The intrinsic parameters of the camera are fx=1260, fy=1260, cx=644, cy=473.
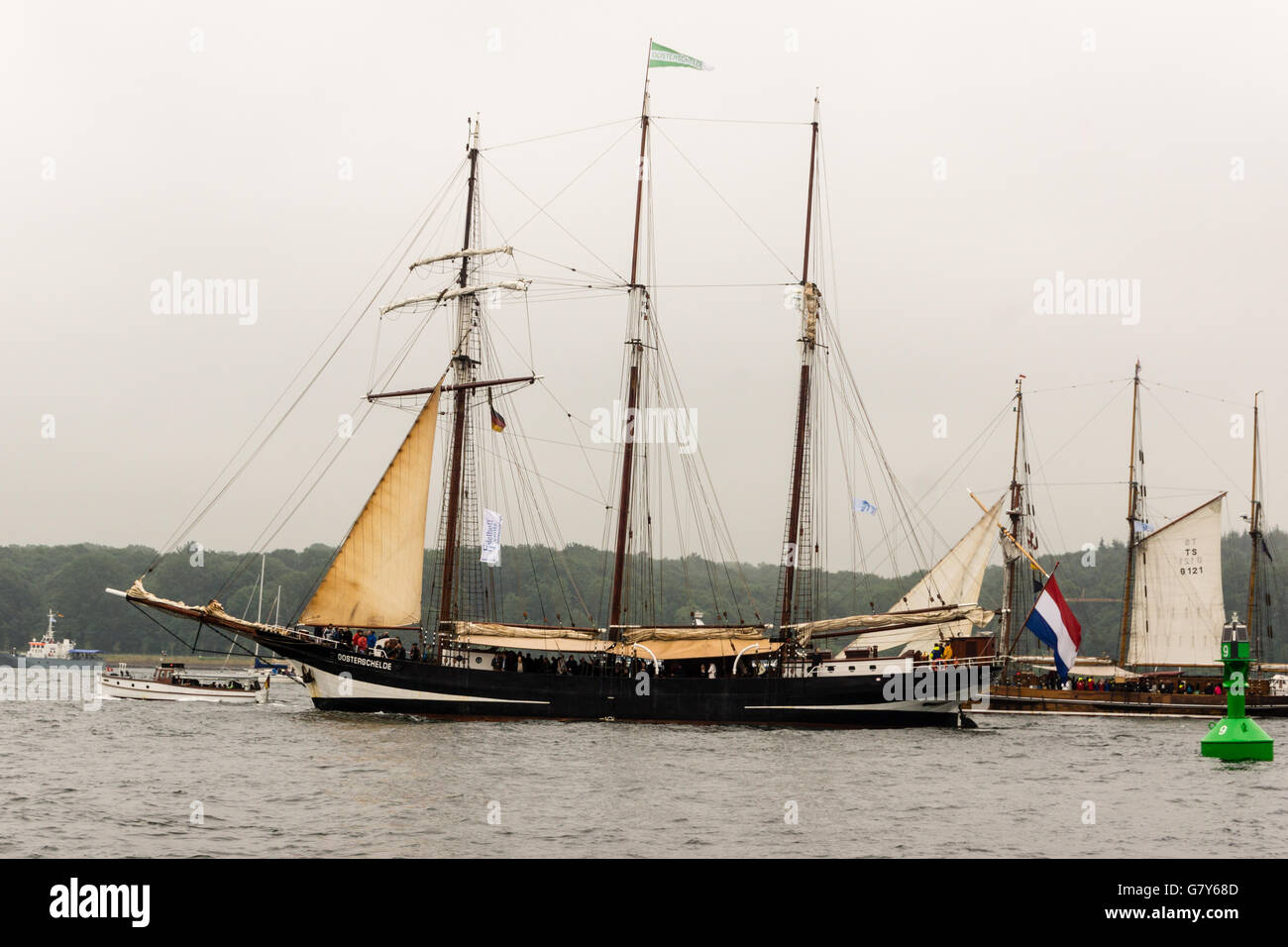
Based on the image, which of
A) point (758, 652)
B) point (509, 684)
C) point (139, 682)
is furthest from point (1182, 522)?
point (139, 682)

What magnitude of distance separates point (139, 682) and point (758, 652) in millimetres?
42587

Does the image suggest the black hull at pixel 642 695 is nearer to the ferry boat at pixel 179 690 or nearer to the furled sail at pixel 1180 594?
the ferry boat at pixel 179 690

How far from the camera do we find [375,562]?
2181 inches

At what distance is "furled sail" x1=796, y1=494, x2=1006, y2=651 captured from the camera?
60906 millimetres

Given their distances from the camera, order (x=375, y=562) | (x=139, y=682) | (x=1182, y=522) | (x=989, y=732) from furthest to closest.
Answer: (x=1182, y=522)
(x=139, y=682)
(x=989, y=732)
(x=375, y=562)

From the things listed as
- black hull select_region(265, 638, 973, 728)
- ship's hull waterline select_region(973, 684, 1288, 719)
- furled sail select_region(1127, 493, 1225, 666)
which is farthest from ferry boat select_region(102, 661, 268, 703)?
furled sail select_region(1127, 493, 1225, 666)

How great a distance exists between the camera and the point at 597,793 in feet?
100

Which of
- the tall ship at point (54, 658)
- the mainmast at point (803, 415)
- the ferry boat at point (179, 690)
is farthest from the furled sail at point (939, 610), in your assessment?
the tall ship at point (54, 658)

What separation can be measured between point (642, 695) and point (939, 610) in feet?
50.3

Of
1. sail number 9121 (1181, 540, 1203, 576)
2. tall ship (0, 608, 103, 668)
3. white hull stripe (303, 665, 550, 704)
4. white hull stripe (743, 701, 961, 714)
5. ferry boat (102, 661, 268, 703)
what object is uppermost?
sail number 9121 (1181, 540, 1203, 576)

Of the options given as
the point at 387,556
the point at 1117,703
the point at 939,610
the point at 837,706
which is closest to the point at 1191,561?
the point at 1117,703

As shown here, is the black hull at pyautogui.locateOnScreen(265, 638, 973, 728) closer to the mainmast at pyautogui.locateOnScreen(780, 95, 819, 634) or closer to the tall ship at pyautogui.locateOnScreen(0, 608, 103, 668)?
the mainmast at pyautogui.locateOnScreen(780, 95, 819, 634)

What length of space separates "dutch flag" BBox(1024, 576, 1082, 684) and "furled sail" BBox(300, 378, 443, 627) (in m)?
35.2
